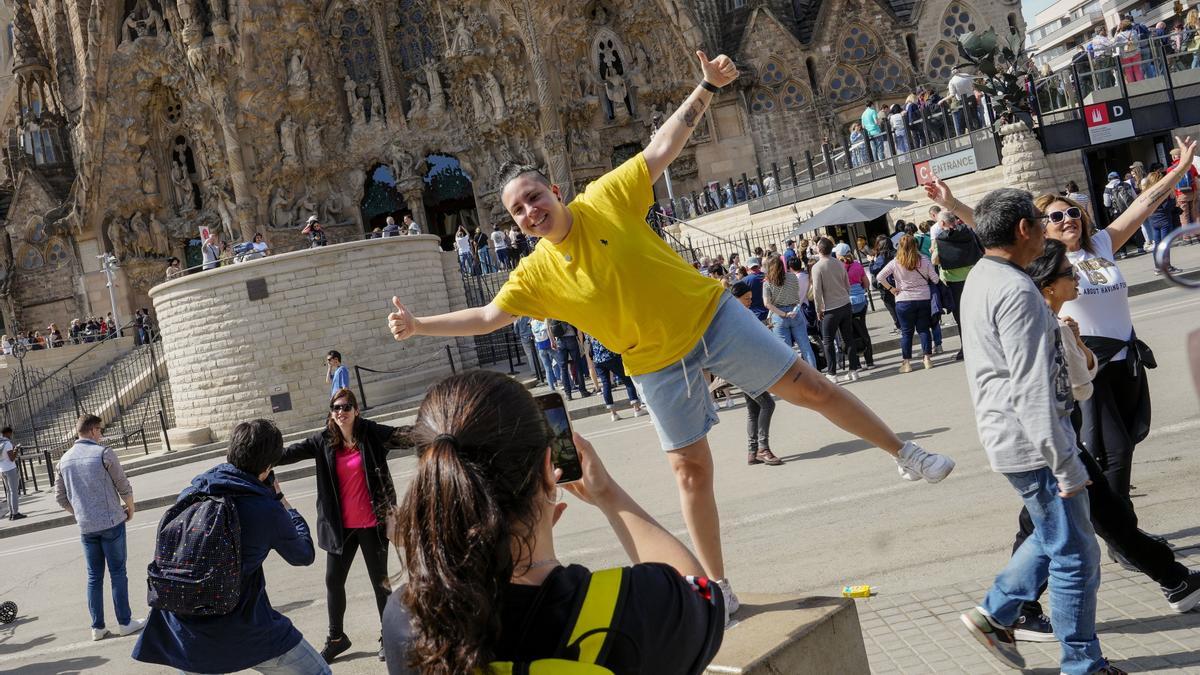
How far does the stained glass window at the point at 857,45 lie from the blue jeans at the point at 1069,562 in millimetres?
35115

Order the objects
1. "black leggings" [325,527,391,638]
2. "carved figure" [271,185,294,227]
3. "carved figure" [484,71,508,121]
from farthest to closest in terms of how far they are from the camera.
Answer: "carved figure" [271,185,294,227] < "carved figure" [484,71,508,121] < "black leggings" [325,527,391,638]

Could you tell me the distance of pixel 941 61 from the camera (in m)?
36.2

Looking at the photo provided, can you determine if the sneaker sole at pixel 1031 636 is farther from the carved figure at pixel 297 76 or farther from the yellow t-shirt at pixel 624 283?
the carved figure at pixel 297 76

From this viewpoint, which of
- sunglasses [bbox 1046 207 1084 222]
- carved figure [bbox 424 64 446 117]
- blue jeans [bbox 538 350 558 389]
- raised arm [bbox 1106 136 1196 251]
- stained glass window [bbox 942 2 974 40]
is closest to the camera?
sunglasses [bbox 1046 207 1084 222]

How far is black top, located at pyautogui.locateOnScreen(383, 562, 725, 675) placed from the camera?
174 centimetres

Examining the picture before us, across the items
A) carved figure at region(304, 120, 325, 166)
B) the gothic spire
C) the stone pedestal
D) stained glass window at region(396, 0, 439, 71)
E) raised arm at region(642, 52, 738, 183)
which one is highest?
the gothic spire

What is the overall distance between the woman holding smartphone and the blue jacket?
2.26m

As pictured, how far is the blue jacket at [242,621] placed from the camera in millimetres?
3818

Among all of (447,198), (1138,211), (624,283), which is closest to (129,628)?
(624,283)

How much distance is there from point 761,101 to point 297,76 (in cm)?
1637

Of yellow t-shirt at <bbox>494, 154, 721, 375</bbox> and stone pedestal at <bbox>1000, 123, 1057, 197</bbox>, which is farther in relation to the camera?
stone pedestal at <bbox>1000, 123, 1057, 197</bbox>

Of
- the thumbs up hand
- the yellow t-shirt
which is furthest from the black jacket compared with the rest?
the yellow t-shirt

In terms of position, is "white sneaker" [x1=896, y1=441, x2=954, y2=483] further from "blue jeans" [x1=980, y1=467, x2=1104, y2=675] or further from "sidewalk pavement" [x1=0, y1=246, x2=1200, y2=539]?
"sidewalk pavement" [x1=0, y1=246, x2=1200, y2=539]

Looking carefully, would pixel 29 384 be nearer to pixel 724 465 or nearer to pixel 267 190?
pixel 267 190
